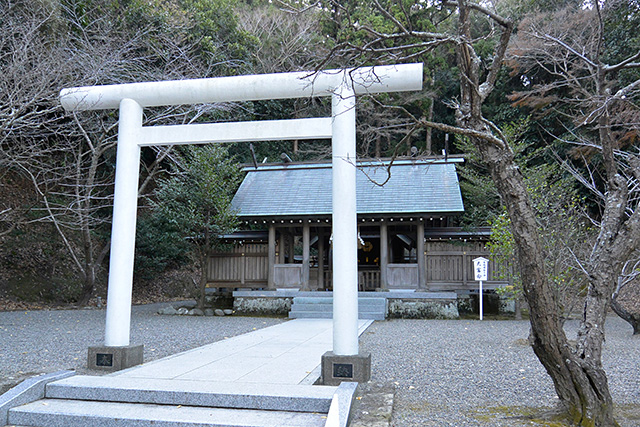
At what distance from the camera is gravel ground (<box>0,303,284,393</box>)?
5.60 m

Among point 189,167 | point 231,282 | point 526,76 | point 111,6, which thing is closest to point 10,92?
point 189,167

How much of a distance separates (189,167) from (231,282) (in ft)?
12.4

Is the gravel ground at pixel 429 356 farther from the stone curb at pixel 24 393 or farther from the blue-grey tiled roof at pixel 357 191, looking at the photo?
the blue-grey tiled roof at pixel 357 191

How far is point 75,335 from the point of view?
8.18 metres

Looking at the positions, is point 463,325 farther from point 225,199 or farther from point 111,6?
point 111,6

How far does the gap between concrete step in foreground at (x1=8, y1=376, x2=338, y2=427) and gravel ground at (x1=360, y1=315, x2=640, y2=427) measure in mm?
808

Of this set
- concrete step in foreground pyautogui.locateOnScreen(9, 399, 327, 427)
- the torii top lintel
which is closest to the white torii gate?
the torii top lintel

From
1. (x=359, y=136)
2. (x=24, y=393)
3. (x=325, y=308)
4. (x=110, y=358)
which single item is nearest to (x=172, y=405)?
(x=24, y=393)

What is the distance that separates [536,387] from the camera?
4.71 meters

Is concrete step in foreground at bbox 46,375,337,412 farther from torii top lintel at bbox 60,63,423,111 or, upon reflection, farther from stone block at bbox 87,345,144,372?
torii top lintel at bbox 60,63,423,111

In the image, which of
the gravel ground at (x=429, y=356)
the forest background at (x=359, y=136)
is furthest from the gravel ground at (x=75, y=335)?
the forest background at (x=359, y=136)

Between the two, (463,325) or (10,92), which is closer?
(10,92)

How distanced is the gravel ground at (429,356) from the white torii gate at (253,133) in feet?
3.07

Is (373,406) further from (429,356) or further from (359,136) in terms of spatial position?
(359,136)
